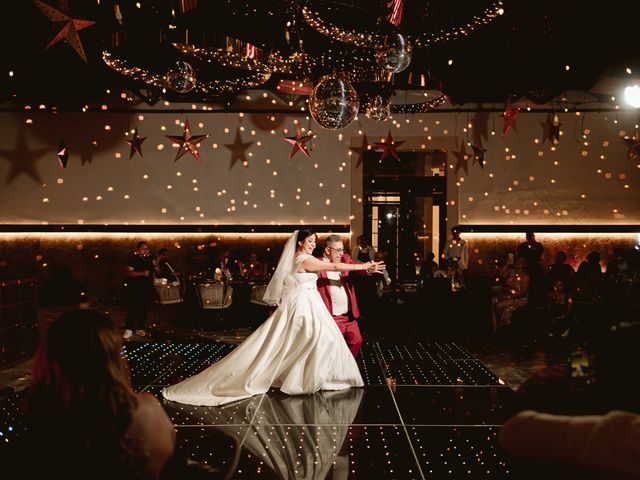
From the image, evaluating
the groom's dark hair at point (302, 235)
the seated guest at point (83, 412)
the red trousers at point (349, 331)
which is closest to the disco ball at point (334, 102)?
the groom's dark hair at point (302, 235)

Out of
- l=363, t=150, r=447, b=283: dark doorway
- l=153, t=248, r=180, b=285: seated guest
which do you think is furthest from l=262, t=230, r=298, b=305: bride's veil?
l=363, t=150, r=447, b=283: dark doorway

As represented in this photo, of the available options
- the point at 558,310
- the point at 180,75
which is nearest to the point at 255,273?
the point at 558,310

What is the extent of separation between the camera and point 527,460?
1.22m

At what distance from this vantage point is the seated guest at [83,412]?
1410mm

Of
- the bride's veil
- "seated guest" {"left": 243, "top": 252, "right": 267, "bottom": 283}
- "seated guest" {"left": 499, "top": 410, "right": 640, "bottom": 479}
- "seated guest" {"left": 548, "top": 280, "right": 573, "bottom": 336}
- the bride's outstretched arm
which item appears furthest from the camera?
"seated guest" {"left": 243, "top": 252, "right": 267, "bottom": 283}

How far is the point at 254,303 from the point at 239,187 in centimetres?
360

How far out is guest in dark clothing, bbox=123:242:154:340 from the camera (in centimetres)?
752

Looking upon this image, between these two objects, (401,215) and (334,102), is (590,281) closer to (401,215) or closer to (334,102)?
(401,215)

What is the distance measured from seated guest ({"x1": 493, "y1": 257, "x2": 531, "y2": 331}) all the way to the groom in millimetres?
3090

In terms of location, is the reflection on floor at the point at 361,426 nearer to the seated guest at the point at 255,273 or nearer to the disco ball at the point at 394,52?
the disco ball at the point at 394,52

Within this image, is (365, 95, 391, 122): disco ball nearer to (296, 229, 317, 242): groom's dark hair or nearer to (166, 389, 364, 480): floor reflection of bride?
(296, 229, 317, 242): groom's dark hair

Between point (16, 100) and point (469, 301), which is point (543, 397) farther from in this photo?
point (16, 100)

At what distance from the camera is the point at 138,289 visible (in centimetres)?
754

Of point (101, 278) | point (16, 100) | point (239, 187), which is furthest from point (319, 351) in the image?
point (16, 100)
